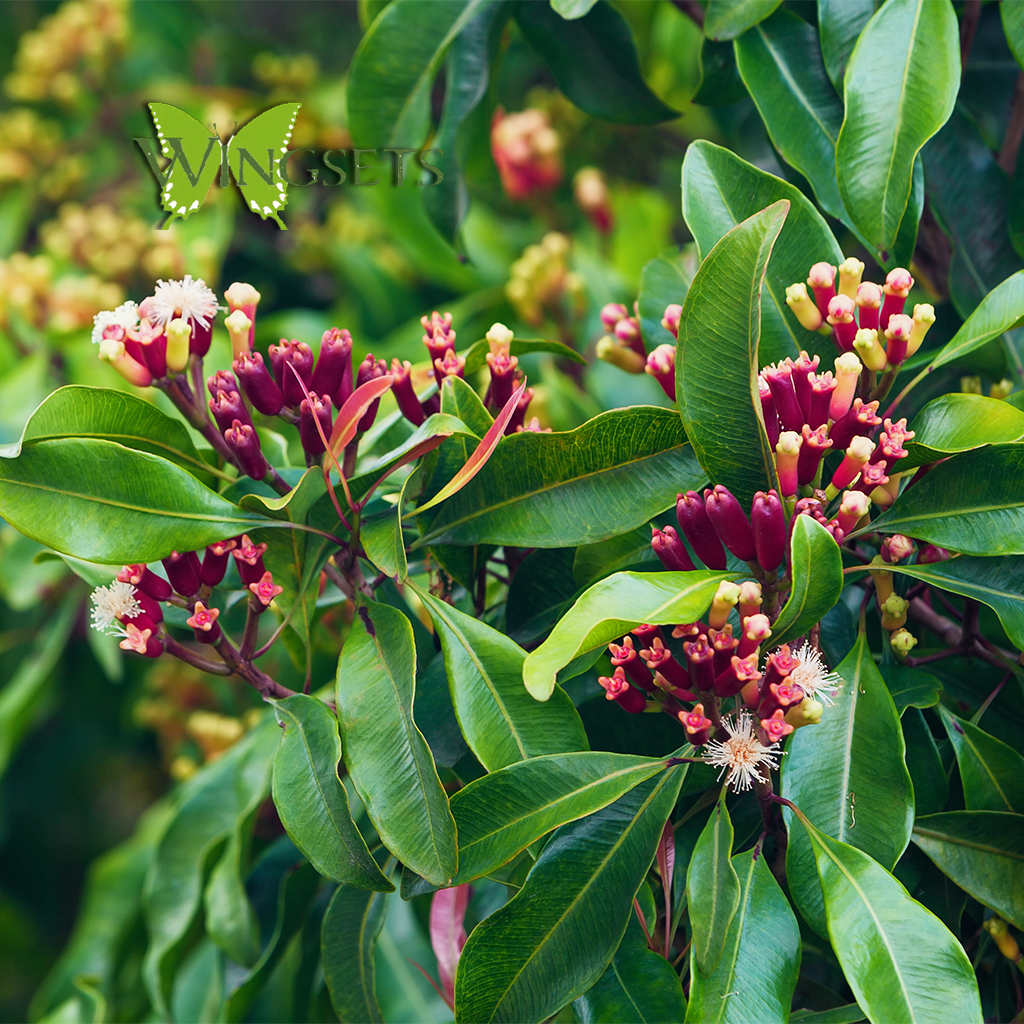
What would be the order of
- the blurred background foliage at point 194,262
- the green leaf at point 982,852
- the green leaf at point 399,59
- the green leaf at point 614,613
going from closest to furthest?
the green leaf at point 614,613, the green leaf at point 982,852, the green leaf at point 399,59, the blurred background foliage at point 194,262

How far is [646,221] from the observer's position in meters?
1.77

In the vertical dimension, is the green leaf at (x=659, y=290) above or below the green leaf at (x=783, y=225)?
below

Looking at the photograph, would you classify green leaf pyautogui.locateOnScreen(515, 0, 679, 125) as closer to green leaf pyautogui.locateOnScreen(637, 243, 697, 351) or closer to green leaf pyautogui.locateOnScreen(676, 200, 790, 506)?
green leaf pyautogui.locateOnScreen(637, 243, 697, 351)

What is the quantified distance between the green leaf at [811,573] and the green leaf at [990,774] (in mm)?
183

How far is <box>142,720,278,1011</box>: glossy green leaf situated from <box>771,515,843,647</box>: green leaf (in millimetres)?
632

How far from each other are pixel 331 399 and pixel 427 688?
21cm

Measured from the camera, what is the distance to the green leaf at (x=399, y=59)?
0.92m

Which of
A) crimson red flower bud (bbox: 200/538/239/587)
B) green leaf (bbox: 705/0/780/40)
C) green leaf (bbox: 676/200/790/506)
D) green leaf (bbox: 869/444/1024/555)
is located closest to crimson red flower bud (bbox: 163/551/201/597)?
crimson red flower bud (bbox: 200/538/239/587)

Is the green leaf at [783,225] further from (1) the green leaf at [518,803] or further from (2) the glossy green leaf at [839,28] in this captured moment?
(1) the green leaf at [518,803]

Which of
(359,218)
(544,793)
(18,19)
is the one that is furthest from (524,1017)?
(18,19)

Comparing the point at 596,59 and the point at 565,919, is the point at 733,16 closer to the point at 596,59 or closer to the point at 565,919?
the point at 596,59

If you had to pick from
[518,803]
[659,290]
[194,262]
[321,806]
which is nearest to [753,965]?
[518,803]

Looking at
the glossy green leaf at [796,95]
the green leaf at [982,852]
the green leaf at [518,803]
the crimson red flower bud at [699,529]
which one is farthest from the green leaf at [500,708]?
the glossy green leaf at [796,95]

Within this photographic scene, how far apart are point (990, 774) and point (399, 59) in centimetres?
79
